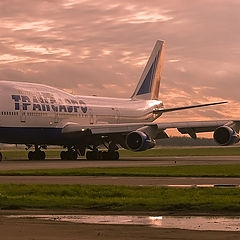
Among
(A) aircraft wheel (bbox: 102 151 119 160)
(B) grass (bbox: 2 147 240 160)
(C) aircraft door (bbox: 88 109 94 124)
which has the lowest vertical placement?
(B) grass (bbox: 2 147 240 160)

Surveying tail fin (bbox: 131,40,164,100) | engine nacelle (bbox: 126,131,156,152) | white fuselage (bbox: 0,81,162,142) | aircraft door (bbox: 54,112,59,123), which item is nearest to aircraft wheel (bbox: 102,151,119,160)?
engine nacelle (bbox: 126,131,156,152)

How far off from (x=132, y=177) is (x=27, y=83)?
25707 millimetres

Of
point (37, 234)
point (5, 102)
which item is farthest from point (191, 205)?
point (5, 102)

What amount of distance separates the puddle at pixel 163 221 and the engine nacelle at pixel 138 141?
36.7 m

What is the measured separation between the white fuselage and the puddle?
36369 millimetres

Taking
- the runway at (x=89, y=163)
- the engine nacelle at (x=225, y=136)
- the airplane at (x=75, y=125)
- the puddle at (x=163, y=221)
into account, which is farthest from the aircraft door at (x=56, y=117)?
the puddle at (x=163, y=221)

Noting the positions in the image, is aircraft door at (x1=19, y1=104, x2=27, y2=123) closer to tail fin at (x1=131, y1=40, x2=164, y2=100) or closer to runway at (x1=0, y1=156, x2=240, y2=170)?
runway at (x1=0, y1=156, x2=240, y2=170)

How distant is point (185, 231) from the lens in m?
13.5

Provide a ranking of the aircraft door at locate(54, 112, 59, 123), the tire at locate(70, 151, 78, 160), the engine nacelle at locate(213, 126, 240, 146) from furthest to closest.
Result: the tire at locate(70, 151, 78, 160) < the aircraft door at locate(54, 112, 59, 123) < the engine nacelle at locate(213, 126, 240, 146)

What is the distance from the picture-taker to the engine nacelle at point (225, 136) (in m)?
53.8

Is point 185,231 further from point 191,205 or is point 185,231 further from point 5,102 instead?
point 5,102

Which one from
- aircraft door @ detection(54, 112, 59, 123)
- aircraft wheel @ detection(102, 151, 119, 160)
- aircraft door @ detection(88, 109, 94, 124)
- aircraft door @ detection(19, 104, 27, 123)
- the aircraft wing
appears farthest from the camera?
aircraft door @ detection(88, 109, 94, 124)

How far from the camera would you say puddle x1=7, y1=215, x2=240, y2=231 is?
→ 1438cm

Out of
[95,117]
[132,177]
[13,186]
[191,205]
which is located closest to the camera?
[191,205]
